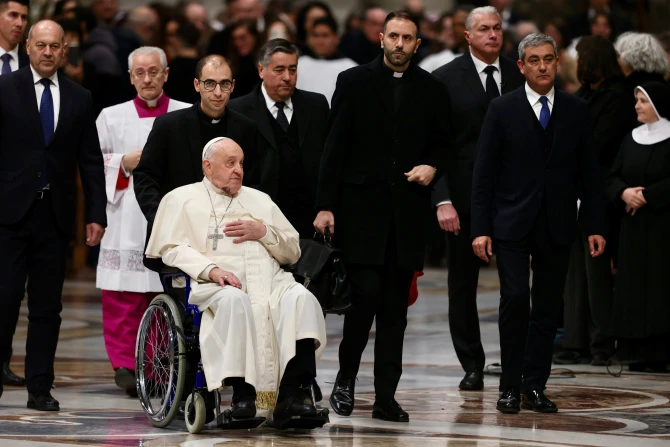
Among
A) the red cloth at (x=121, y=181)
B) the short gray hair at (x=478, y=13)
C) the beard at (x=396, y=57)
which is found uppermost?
the short gray hair at (x=478, y=13)

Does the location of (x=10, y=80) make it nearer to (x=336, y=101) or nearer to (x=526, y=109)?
(x=336, y=101)

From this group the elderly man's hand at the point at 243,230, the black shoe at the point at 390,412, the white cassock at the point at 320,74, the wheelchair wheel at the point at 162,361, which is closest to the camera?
the wheelchair wheel at the point at 162,361

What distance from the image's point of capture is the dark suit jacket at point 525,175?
25.5 feet

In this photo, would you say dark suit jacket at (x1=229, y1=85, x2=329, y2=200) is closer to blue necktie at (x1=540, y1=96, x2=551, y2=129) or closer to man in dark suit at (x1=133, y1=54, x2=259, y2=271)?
man in dark suit at (x1=133, y1=54, x2=259, y2=271)

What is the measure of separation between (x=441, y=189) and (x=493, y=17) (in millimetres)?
1383

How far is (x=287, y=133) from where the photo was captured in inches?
327

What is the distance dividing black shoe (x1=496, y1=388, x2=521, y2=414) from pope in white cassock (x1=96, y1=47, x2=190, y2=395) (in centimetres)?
223

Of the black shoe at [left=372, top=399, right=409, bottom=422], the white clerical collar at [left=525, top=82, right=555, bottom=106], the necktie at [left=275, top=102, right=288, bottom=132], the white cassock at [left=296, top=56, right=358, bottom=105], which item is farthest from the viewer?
the white cassock at [left=296, top=56, right=358, bottom=105]

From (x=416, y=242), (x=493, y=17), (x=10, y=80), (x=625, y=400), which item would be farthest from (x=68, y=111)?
(x=625, y=400)

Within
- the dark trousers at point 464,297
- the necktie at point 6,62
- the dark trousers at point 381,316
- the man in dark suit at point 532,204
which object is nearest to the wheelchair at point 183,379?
the dark trousers at point 381,316

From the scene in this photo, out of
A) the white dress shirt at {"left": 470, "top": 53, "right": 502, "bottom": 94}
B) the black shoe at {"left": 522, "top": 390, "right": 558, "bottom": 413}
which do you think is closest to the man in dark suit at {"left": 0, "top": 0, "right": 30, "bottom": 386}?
the white dress shirt at {"left": 470, "top": 53, "right": 502, "bottom": 94}

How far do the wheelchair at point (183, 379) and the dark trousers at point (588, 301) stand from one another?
3345mm

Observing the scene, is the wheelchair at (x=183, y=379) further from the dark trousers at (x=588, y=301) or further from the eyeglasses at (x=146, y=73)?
the dark trousers at (x=588, y=301)

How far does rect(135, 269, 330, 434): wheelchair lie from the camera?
6961 mm
